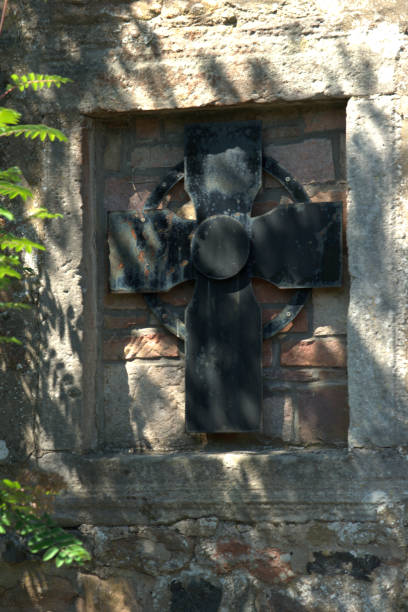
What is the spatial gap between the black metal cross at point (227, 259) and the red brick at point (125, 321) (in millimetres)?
124

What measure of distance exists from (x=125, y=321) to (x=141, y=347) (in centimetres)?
12

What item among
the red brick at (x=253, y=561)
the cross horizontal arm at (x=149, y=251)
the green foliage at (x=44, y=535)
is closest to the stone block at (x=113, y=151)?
the cross horizontal arm at (x=149, y=251)

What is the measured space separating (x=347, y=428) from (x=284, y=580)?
0.59 metres

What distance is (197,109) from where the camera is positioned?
3006mm

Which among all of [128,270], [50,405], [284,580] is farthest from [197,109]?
[284,580]

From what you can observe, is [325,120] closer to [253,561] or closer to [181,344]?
[181,344]

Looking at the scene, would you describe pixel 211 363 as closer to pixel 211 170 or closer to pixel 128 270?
pixel 128 270

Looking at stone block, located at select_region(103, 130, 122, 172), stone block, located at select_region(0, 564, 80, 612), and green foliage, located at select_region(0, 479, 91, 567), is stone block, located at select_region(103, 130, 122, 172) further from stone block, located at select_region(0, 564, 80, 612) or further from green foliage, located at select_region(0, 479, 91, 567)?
stone block, located at select_region(0, 564, 80, 612)

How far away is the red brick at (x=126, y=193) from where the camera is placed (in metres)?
3.12

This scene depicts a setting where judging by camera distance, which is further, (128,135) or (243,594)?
(128,135)

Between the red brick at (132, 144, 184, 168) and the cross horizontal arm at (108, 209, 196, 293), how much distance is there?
0.20m

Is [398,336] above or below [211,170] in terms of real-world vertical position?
below

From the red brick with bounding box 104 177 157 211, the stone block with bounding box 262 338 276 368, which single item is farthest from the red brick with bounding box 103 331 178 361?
the red brick with bounding box 104 177 157 211

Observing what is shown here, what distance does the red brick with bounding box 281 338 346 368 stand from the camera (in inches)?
116
